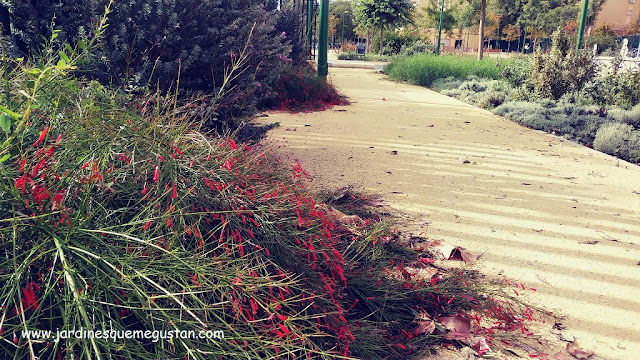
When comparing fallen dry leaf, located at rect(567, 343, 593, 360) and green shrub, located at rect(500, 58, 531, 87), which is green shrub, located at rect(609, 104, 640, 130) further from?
fallen dry leaf, located at rect(567, 343, 593, 360)

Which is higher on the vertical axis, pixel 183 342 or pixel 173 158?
pixel 173 158

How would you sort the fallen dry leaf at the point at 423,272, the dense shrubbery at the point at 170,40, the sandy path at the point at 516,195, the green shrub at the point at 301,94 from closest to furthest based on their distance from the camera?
the fallen dry leaf at the point at 423,272, the sandy path at the point at 516,195, the dense shrubbery at the point at 170,40, the green shrub at the point at 301,94

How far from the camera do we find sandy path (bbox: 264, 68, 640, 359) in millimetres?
2699

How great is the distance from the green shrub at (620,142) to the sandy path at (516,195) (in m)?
0.30

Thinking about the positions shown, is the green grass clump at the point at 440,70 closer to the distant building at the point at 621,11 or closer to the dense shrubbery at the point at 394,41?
the dense shrubbery at the point at 394,41

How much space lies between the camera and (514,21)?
5091 cm

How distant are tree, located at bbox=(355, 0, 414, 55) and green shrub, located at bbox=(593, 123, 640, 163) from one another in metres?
25.3

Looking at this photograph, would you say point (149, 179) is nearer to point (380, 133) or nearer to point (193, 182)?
point (193, 182)

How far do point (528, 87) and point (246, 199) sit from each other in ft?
31.0

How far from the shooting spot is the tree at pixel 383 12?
29.9 m

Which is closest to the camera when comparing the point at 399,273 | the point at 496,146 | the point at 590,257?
the point at 399,273

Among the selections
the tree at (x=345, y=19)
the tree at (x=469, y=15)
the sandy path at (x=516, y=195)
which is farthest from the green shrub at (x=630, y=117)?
the tree at (x=345, y=19)

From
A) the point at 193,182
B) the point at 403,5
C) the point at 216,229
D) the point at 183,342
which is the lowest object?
the point at 183,342

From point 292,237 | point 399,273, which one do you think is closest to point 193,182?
point 292,237
